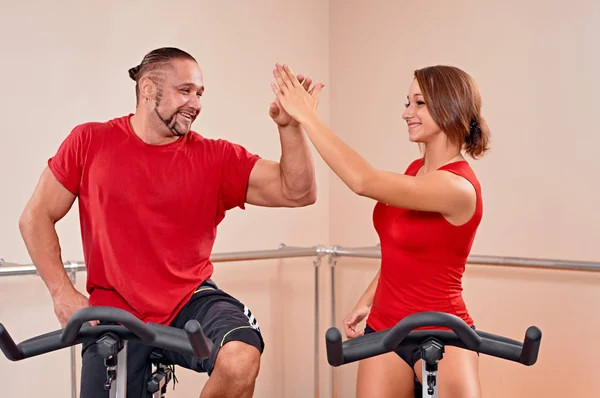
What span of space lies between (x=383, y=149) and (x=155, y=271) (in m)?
1.94

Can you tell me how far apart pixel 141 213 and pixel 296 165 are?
1.67 feet

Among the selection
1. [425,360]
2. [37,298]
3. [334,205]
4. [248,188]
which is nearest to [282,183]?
[248,188]

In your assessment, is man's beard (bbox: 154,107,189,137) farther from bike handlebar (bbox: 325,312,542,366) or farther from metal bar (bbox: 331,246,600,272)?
metal bar (bbox: 331,246,600,272)

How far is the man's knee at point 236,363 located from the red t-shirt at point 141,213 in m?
0.32

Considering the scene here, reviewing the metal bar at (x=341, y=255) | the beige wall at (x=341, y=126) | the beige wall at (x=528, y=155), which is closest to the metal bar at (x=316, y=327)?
the metal bar at (x=341, y=255)

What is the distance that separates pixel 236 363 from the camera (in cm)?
205

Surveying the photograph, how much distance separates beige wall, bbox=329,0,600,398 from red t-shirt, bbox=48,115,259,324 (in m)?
1.50

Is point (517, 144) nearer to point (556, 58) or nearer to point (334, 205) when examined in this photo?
point (556, 58)

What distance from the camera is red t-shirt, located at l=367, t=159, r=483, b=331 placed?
2.12 metres

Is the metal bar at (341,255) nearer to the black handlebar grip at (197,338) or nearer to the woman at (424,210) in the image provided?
the woman at (424,210)

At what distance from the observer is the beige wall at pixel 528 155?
3117 mm

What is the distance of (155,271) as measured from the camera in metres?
2.34

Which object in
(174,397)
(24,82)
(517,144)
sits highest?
(24,82)

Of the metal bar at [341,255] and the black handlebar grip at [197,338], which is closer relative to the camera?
the black handlebar grip at [197,338]
